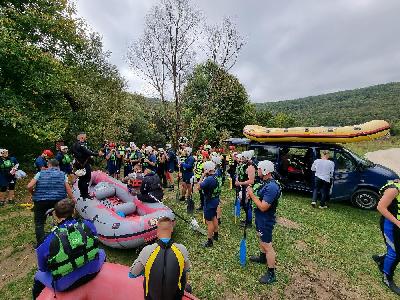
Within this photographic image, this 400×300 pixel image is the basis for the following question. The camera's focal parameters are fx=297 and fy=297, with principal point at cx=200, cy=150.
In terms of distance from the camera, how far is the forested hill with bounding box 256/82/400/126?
7095 centimetres

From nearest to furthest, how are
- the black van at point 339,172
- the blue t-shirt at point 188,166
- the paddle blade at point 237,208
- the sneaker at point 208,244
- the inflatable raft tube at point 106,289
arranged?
the inflatable raft tube at point 106,289 → the sneaker at point 208,244 → the paddle blade at point 237,208 → the blue t-shirt at point 188,166 → the black van at point 339,172

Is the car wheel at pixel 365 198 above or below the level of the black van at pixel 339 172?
below

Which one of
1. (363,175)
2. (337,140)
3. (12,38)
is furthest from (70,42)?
(363,175)

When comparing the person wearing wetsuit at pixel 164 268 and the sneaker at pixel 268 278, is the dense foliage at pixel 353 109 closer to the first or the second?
the sneaker at pixel 268 278

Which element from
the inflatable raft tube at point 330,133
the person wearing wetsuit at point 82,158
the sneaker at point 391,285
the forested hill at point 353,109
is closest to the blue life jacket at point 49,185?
the person wearing wetsuit at point 82,158

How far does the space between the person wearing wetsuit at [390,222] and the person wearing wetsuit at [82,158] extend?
22.1 ft

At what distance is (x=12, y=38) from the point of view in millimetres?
12422

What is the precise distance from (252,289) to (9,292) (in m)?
4.69

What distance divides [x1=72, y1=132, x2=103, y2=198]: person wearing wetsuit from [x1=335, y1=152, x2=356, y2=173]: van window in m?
7.99

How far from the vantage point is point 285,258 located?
6621mm

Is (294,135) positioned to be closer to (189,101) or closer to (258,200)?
(258,200)

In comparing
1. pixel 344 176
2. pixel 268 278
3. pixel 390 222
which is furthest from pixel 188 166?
pixel 390 222

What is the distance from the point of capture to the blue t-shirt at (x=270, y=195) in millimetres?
5125

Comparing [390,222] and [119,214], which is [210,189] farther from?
[390,222]
